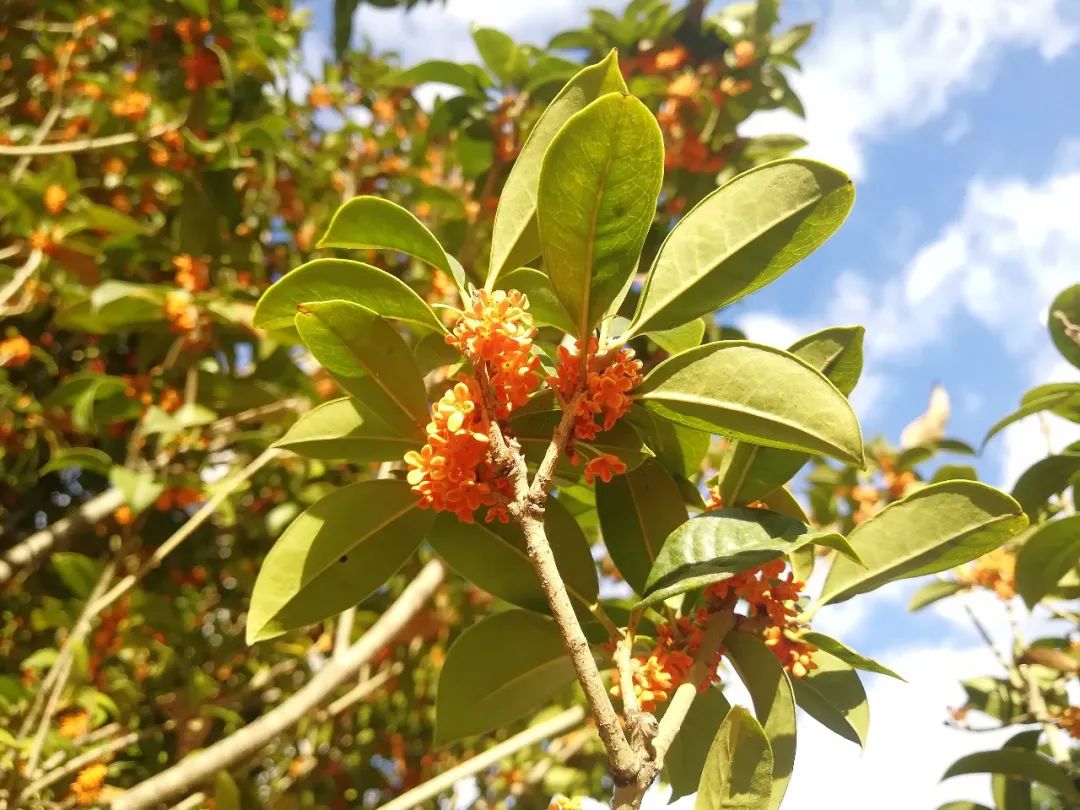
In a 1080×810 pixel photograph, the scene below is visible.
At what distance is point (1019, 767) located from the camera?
1.75 metres

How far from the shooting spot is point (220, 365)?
3.19m

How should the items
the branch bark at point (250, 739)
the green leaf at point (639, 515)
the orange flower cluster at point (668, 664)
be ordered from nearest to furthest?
1. the orange flower cluster at point (668, 664)
2. the green leaf at point (639, 515)
3. the branch bark at point (250, 739)

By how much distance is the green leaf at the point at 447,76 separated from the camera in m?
2.76

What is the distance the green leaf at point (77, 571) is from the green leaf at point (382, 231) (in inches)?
69.3

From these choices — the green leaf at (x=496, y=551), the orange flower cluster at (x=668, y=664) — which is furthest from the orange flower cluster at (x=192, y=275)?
the orange flower cluster at (x=668, y=664)

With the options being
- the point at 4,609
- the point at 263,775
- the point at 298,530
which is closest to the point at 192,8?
the point at 4,609

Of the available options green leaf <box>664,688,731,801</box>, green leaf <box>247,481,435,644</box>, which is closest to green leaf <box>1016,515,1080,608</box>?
green leaf <box>664,688,731,801</box>

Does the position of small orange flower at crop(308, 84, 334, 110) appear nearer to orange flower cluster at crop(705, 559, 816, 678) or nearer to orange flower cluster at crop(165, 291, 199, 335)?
orange flower cluster at crop(165, 291, 199, 335)

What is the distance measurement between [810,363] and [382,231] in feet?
2.14

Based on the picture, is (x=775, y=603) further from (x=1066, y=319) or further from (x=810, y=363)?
(x=1066, y=319)

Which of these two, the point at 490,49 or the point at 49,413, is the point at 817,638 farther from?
the point at 49,413

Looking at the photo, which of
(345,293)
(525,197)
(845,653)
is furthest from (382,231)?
(845,653)

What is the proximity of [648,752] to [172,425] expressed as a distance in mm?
2323

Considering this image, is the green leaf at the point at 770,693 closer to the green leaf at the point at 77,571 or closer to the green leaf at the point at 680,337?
the green leaf at the point at 680,337
